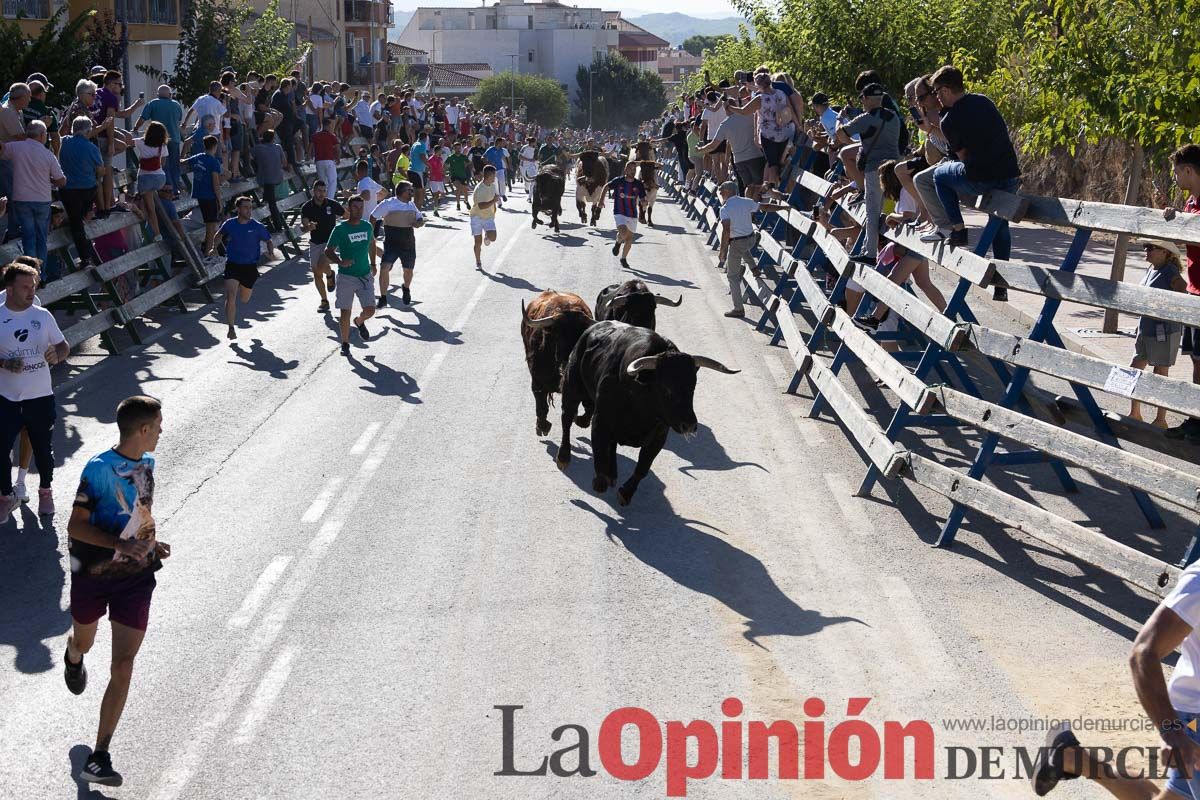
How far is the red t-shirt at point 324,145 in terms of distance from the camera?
28.3 metres

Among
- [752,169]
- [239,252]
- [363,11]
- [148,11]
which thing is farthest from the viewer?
[363,11]

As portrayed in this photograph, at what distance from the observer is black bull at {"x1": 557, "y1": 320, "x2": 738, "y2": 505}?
1017 cm

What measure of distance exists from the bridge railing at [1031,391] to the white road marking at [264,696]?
5001 millimetres

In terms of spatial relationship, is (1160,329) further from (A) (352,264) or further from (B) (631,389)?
(A) (352,264)

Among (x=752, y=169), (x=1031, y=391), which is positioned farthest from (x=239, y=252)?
(x=1031, y=391)

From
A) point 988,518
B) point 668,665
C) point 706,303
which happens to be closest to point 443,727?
point 668,665

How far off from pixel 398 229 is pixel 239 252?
2788 mm

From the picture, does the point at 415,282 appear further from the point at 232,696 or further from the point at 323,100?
the point at 232,696

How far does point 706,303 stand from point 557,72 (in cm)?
13828

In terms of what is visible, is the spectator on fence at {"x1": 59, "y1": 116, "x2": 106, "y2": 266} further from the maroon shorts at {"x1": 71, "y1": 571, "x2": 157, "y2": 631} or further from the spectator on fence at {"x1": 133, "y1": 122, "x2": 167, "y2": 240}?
the maroon shorts at {"x1": 71, "y1": 571, "x2": 157, "y2": 631}

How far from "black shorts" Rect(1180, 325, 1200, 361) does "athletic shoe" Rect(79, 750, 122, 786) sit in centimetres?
886

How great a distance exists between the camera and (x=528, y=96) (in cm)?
12675

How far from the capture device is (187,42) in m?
38.2

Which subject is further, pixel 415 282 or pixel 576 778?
pixel 415 282
